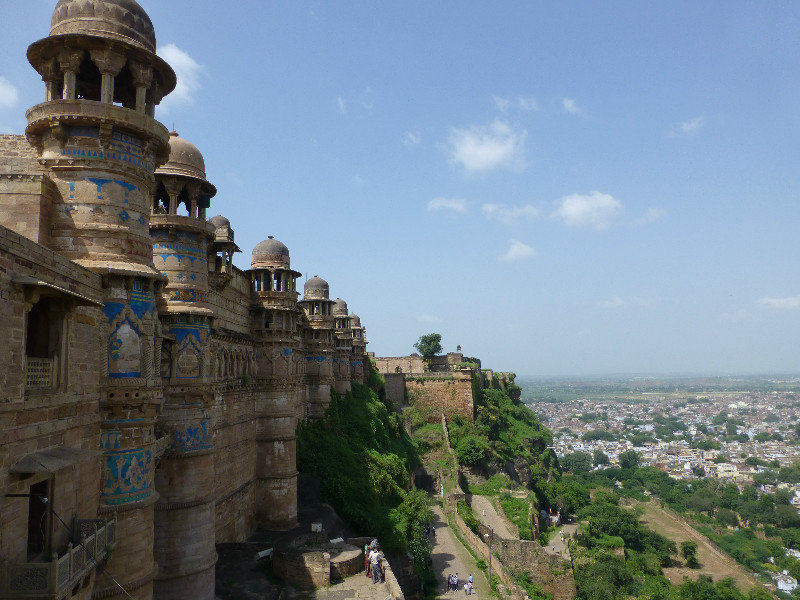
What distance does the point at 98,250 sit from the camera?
10.5m

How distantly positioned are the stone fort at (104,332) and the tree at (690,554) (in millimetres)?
49369

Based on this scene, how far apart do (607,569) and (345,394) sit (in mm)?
22129

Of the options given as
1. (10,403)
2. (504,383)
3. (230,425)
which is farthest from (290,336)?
(504,383)

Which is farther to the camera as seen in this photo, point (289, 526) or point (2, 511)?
point (289, 526)

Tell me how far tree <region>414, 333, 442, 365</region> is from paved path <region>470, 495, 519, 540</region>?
27651 millimetres

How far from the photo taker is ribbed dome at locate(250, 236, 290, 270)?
23.2 m

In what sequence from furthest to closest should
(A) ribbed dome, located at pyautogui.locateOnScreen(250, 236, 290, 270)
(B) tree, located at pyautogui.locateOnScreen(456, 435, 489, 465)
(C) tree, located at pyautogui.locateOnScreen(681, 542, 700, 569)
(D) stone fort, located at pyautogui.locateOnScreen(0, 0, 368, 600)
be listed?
(C) tree, located at pyautogui.locateOnScreen(681, 542, 700, 569) → (B) tree, located at pyautogui.locateOnScreen(456, 435, 489, 465) → (A) ribbed dome, located at pyautogui.locateOnScreen(250, 236, 290, 270) → (D) stone fort, located at pyautogui.locateOnScreen(0, 0, 368, 600)

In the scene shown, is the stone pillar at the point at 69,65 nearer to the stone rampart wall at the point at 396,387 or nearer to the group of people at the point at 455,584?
the group of people at the point at 455,584

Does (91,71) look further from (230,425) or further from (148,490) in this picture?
(230,425)

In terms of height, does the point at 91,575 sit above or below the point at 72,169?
below

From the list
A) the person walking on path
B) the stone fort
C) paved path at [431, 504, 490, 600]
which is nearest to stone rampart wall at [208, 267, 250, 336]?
the stone fort

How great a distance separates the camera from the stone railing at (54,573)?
6941 mm

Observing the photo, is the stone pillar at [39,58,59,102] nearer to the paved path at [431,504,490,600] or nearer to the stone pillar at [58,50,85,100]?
the stone pillar at [58,50,85,100]

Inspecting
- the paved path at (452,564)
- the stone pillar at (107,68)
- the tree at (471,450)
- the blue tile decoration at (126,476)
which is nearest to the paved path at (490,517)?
the paved path at (452,564)
